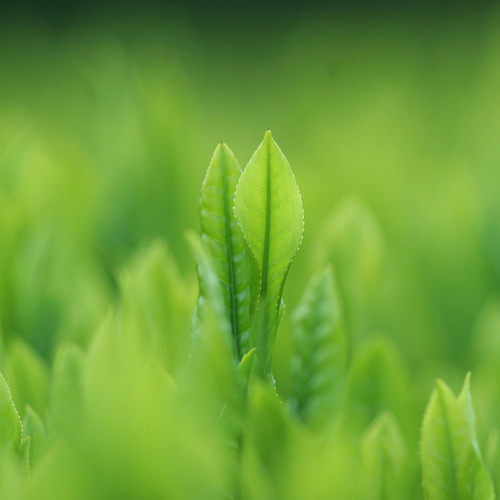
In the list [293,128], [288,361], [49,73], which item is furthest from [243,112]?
[288,361]

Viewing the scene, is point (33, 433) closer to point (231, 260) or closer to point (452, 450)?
point (231, 260)

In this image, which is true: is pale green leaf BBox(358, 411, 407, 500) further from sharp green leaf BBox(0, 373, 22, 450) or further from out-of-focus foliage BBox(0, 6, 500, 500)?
sharp green leaf BBox(0, 373, 22, 450)

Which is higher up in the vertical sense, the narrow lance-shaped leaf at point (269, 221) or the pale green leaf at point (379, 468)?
the narrow lance-shaped leaf at point (269, 221)

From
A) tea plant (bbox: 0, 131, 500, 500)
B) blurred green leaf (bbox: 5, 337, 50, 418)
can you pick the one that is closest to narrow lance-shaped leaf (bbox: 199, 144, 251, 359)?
tea plant (bbox: 0, 131, 500, 500)

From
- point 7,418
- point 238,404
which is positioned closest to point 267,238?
point 238,404

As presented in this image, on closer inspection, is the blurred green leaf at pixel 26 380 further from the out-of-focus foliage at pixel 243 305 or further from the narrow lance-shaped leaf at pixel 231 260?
the narrow lance-shaped leaf at pixel 231 260

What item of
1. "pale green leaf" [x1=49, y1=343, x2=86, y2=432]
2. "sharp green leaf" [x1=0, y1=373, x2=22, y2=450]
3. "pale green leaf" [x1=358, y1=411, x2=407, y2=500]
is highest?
"pale green leaf" [x1=49, y1=343, x2=86, y2=432]

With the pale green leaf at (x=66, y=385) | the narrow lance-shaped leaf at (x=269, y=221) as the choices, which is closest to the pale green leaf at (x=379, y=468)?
the narrow lance-shaped leaf at (x=269, y=221)
